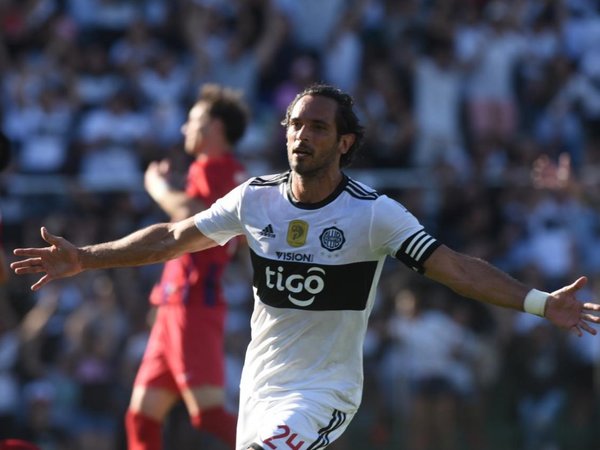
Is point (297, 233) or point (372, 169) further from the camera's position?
point (372, 169)

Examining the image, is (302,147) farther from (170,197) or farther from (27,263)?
(170,197)

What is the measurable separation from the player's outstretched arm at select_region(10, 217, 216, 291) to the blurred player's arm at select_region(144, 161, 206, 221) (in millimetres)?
1373

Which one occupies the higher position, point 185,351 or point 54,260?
point 54,260

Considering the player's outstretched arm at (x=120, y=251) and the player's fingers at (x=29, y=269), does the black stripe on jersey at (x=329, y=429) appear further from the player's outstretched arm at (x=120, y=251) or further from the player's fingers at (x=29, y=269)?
the player's fingers at (x=29, y=269)

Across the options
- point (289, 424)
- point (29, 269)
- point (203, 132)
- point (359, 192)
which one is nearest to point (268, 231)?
point (359, 192)

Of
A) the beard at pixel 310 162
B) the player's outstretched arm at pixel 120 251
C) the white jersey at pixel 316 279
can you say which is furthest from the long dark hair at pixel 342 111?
the player's outstretched arm at pixel 120 251

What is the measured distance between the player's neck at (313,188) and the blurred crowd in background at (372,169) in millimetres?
6901

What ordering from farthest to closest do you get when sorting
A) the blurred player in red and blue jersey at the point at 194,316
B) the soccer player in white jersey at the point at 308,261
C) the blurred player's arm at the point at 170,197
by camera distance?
the blurred player in red and blue jersey at the point at 194,316, the blurred player's arm at the point at 170,197, the soccer player in white jersey at the point at 308,261

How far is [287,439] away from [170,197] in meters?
2.61

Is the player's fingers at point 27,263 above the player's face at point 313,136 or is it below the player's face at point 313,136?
below

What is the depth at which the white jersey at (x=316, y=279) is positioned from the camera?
21.6 ft

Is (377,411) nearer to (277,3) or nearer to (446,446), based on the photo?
(446,446)

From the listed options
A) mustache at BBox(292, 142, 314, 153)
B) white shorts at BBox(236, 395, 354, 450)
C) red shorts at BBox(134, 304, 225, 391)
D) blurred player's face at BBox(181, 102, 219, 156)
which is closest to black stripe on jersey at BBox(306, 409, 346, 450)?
white shorts at BBox(236, 395, 354, 450)

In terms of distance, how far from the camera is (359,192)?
670 cm
